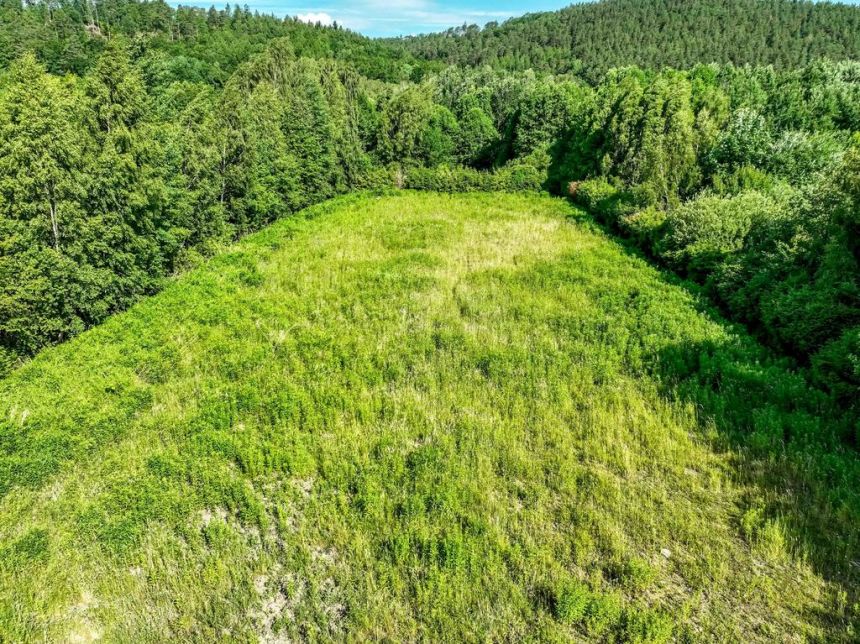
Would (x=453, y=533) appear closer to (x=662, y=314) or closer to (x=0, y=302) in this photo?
(x=662, y=314)

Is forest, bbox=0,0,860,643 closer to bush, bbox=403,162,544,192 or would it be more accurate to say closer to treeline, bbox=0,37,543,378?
treeline, bbox=0,37,543,378

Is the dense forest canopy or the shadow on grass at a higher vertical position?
the dense forest canopy

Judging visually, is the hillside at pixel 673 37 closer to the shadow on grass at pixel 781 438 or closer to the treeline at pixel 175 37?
the treeline at pixel 175 37

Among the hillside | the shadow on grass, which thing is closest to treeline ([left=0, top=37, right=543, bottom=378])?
the shadow on grass

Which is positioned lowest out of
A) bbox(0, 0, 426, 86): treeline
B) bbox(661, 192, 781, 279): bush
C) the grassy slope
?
the grassy slope

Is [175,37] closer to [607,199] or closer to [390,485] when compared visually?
[607,199]

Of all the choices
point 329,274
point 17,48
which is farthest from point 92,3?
point 329,274
